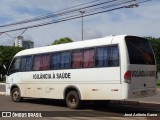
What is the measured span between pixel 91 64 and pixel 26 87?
5.25 meters

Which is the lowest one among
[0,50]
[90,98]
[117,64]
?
[90,98]

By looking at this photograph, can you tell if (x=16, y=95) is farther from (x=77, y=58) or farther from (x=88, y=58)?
(x=88, y=58)

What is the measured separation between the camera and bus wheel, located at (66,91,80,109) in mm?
16736

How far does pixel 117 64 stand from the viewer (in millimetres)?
14930

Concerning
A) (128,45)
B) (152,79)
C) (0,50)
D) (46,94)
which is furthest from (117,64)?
(0,50)

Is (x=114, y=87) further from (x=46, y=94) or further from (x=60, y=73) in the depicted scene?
(x=46, y=94)

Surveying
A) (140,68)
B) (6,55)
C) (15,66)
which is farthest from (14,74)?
(6,55)

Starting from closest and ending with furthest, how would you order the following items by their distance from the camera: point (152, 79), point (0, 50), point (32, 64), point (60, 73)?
point (152, 79) < point (60, 73) < point (32, 64) < point (0, 50)

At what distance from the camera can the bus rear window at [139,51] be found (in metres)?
15.1

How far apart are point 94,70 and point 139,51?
6.35 feet

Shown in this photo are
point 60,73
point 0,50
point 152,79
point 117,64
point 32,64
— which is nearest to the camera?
point 117,64

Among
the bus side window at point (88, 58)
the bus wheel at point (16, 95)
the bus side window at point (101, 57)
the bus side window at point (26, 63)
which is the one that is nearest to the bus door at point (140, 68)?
the bus side window at point (101, 57)

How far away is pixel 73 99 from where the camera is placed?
1703 cm

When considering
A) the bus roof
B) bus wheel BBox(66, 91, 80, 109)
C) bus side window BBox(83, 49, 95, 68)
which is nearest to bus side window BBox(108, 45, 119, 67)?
the bus roof
